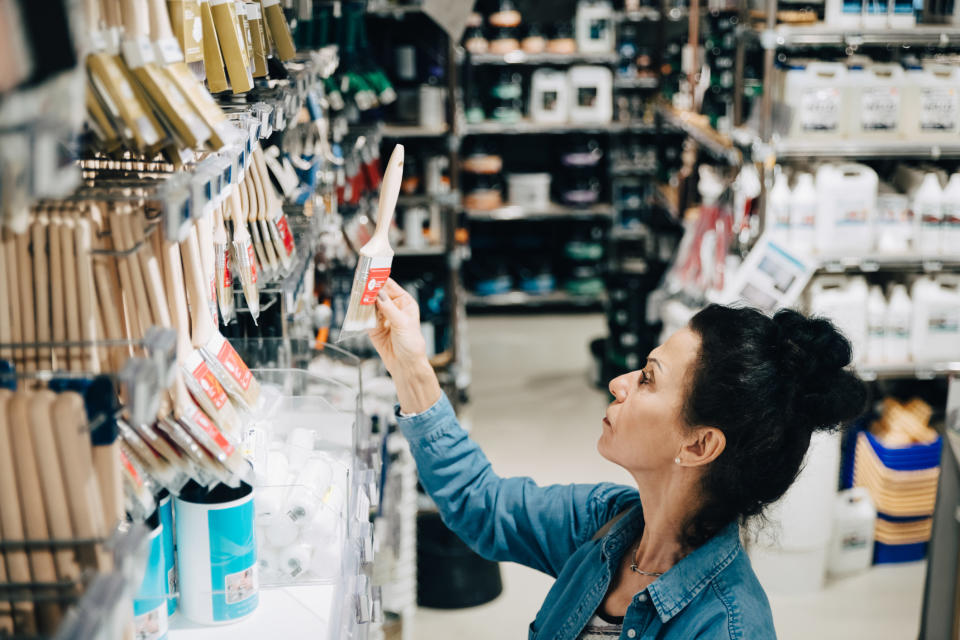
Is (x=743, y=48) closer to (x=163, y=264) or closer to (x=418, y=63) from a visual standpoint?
(x=418, y=63)

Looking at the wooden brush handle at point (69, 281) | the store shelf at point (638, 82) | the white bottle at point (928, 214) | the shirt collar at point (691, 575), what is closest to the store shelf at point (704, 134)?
the white bottle at point (928, 214)

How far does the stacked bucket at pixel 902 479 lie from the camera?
14.3 feet

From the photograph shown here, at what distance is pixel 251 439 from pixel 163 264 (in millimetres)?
683

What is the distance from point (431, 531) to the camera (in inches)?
154

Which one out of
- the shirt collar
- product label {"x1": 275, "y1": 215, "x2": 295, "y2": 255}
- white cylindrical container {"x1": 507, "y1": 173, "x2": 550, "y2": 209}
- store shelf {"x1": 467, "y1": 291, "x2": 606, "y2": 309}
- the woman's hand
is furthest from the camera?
store shelf {"x1": 467, "y1": 291, "x2": 606, "y2": 309}

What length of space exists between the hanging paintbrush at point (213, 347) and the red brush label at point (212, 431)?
10cm

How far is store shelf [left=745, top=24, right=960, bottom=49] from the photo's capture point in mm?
3947

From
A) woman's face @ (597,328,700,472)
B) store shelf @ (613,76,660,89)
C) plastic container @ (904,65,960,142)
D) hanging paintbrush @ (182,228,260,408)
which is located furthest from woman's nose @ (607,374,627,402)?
store shelf @ (613,76,660,89)

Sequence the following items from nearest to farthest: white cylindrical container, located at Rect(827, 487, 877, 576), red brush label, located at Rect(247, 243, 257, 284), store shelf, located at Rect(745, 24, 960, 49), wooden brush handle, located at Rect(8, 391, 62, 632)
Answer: wooden brush handle, located at Rect(8, 391, 62, 632) → red brush label, located at Rect(247, 243, 257, 284) → store shelf, located at Rect(745, 24, 960, 49) → white cylindrical container, located at Rect(827, 487, 877, 576)

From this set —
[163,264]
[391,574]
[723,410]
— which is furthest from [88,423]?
[391,574]

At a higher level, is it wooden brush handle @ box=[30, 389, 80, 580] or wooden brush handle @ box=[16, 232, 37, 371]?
wooden brush handle @ box=[16, 232, 37, 371]

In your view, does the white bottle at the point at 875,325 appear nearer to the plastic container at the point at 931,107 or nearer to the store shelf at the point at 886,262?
the store shelf at the point at 886,262

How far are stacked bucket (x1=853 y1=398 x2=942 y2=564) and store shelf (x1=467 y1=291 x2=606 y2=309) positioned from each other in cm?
370

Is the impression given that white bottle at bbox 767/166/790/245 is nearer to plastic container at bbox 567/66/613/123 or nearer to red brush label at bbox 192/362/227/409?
red brush label at bbox 192/362/227/409
